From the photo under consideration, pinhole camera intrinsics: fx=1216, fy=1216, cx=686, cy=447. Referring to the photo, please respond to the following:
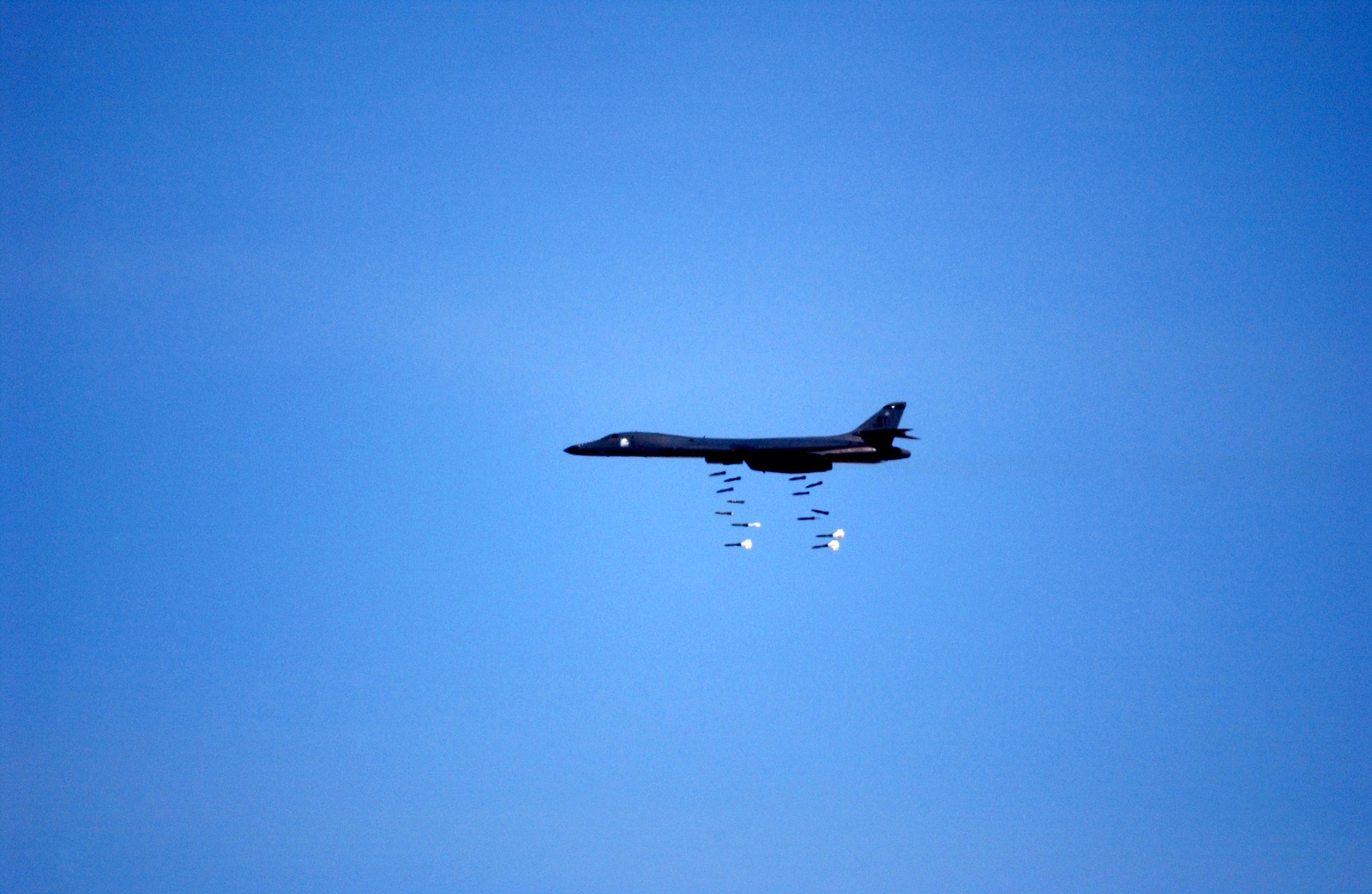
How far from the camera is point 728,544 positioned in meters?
80.9

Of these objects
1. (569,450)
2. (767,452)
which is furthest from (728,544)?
(569,450)

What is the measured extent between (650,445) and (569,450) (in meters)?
6.45

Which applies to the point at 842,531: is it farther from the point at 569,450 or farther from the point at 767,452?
the point at 569,450

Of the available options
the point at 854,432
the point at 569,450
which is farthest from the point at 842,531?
the point at 569,450

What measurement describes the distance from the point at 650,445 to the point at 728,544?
1164cm

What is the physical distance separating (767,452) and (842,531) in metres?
7.61

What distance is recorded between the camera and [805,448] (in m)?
84.8

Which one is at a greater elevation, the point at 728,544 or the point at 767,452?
the point at 767,452

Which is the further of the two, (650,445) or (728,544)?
(650,445)

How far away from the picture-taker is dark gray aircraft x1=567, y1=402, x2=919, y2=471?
278ft

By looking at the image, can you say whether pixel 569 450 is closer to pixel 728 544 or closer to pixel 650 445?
pixel 650 445

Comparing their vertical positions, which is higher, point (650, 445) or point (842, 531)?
point (650, 445)

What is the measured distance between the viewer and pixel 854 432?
86.0m

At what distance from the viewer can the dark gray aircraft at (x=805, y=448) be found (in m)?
84.8
